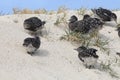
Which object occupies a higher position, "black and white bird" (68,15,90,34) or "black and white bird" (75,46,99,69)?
"black and white bird" (68,15,90,34)

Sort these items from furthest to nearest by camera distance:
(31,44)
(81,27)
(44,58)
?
1. (81,27)
2. (44,58)
3. (31,44)

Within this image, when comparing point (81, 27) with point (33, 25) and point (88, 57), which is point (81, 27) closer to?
point (33, 25)

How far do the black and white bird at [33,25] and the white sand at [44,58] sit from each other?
16 cm

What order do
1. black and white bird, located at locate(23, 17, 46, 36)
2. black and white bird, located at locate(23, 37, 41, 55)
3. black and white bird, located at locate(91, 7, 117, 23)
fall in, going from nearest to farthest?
black and white bird, located at locate(23, 37, 41, 55)
black and white bird, located at locate(23, 17, 46, 36)
black and white bird, located at locate(91, 7, 117, 23)

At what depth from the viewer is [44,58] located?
847 cm

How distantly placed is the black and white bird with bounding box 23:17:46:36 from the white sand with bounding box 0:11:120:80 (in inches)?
6.2

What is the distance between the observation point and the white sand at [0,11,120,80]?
7551 mm

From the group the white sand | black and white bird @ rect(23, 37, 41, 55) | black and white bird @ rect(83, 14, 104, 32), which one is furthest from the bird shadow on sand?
black and white bird @ rect(83, 14, 104, 32)

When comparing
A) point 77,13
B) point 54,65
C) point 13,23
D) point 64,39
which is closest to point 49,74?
point 54,65

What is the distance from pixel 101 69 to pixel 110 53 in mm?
993

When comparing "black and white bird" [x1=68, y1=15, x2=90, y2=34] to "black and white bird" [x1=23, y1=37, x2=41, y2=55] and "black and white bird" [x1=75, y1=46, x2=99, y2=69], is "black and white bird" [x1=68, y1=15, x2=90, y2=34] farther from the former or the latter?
"black and white bird" [x1=23, y1=37, x2=41, y2=55]

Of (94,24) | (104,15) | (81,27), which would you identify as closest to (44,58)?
(81,27)

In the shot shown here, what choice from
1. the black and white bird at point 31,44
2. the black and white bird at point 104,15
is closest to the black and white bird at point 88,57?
the black and white bird at point 31,44

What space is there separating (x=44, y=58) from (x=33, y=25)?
37.6 inches
